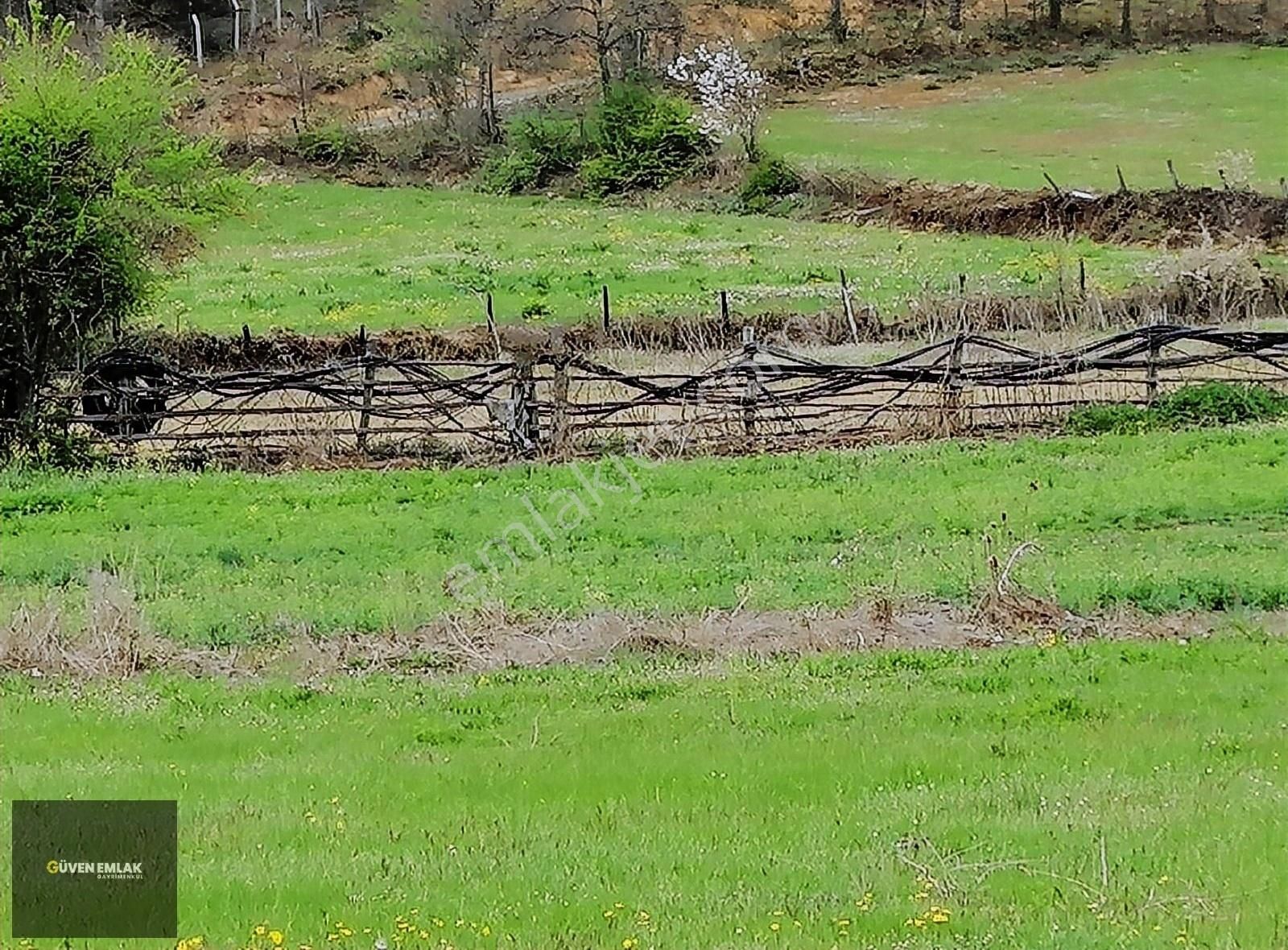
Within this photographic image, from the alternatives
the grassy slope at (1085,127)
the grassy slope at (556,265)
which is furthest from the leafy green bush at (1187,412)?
the grassy slope at (1085,127)

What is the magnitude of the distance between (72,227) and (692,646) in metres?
13.1

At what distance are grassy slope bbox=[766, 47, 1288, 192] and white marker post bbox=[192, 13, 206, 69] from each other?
2821cm

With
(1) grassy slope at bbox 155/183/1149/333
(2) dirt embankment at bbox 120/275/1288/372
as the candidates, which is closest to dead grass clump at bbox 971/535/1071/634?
(2) dirt embankment at bbox 120/275/1288/372

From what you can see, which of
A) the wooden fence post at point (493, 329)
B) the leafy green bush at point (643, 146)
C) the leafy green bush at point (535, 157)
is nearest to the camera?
the wooden fence post at point (493, 329)

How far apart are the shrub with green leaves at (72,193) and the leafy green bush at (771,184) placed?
78.4 ft

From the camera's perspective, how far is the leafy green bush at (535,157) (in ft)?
161

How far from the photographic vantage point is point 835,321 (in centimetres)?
2689

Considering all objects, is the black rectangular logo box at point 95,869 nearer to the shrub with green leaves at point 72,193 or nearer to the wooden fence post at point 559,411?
the wooden fence post at point 559,411

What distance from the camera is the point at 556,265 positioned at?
34.9 metres

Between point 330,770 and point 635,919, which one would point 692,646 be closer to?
point 330,770

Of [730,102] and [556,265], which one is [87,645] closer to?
[556,265]

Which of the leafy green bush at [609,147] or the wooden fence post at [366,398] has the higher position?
the leafy green bush at [609,147]

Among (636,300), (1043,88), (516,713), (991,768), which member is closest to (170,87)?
(636,300)

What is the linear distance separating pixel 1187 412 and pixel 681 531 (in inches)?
326
